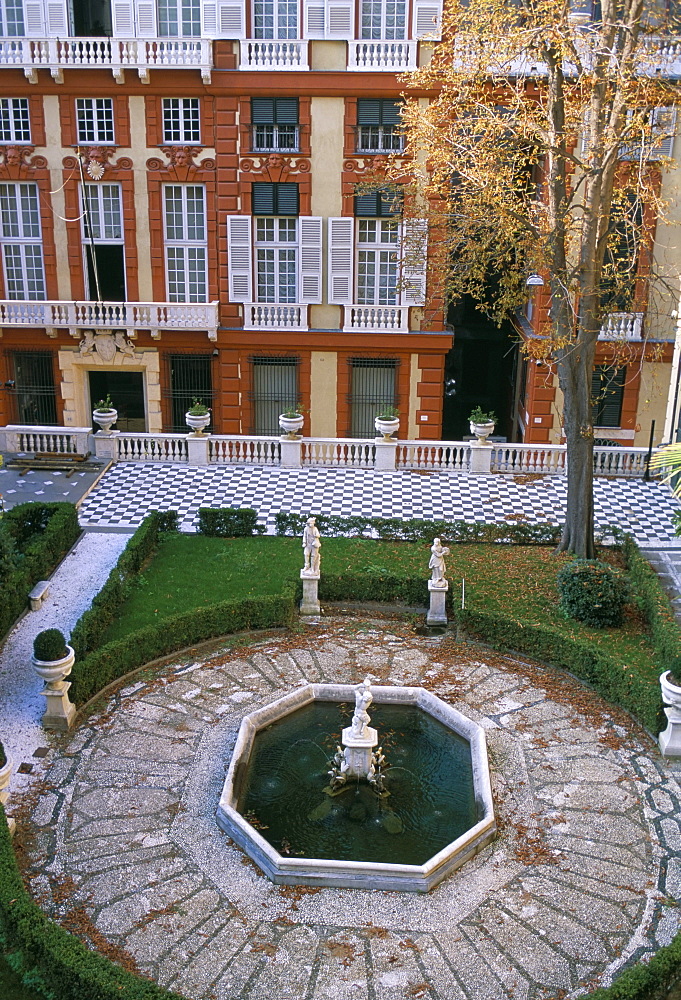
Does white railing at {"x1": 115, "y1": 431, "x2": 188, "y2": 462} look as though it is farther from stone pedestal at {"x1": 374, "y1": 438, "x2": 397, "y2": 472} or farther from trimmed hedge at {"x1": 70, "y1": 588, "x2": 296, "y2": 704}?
trimmed hedge at {"x1": 70, "y1": 588, "x2": 296, "y2": 704}

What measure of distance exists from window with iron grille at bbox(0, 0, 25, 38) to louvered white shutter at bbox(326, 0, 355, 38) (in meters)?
8.60

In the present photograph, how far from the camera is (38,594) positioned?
19.8 m

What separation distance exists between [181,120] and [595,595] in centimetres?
1870

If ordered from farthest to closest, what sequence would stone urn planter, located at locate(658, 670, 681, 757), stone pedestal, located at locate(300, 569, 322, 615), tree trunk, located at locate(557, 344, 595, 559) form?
tree trunk, located at locate(557, 344, 595, 559)
stone pedestal, located at locate(300, 569, 322, 615)
stone urn planter, located at locate(658, 670, 681, 757)

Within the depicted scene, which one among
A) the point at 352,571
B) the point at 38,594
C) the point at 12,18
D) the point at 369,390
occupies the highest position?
the point at 12,18

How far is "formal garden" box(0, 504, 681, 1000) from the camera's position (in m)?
17.5

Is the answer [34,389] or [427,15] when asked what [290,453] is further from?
[427,15]

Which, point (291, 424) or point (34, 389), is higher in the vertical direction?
point (34, 389)

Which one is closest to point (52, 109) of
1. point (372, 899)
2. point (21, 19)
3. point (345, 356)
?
point (21, 19)

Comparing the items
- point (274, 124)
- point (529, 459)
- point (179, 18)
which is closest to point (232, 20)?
point (179, 18)

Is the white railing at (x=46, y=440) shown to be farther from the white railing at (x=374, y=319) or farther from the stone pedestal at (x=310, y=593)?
the stone pedestal at (x=310, y=593)

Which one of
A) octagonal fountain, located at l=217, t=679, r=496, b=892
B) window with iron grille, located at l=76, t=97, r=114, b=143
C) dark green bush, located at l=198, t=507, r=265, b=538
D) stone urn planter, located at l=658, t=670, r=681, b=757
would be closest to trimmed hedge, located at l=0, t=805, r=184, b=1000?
octagonal fountain, located at l=217, t=679, r=496, b=892

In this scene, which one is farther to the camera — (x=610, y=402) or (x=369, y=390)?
(x=369, y=390)

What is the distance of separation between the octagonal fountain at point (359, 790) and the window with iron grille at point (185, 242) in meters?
17.4
